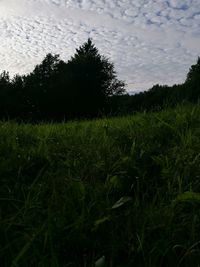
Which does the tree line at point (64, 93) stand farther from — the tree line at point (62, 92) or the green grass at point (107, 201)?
the green grass at point (107, 201)

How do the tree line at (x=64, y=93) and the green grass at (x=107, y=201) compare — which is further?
the tree line at (x=64, y=93)

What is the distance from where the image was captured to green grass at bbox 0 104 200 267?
2572 mm

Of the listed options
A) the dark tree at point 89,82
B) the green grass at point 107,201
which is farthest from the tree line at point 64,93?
the green grass at point 107,201

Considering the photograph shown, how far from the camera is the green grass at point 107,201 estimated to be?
257 centimetres

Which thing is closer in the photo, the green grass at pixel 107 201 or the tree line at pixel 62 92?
the green grass at pixel 107 201

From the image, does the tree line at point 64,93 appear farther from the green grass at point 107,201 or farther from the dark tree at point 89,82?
the green grass at point 107,201

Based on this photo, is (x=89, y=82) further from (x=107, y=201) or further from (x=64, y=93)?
(x=107, y=201)

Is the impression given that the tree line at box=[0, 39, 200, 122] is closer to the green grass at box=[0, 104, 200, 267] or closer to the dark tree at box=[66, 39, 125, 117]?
the dark tree at box=[66, 39, 125, 117]

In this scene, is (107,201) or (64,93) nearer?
(107,201)

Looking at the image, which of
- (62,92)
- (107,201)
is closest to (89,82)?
(62,92)

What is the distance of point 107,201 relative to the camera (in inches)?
127

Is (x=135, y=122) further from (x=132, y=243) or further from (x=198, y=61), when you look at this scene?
(x=198, y=61)

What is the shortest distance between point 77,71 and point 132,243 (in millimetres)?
45040

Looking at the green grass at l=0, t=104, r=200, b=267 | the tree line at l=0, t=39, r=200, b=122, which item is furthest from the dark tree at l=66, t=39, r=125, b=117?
the green grass at l=0, t=104, r=200, b=267
